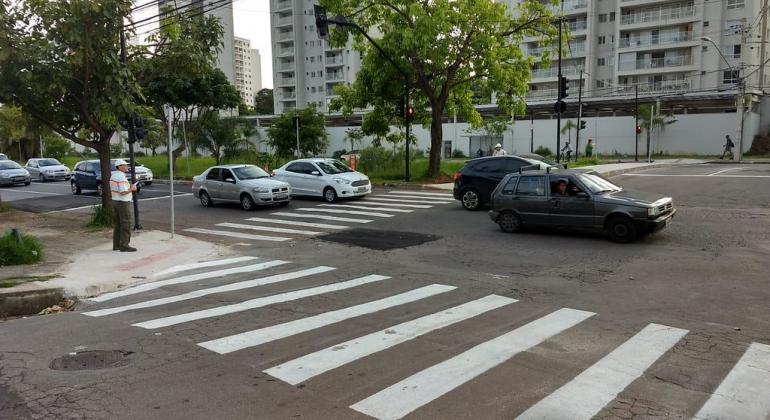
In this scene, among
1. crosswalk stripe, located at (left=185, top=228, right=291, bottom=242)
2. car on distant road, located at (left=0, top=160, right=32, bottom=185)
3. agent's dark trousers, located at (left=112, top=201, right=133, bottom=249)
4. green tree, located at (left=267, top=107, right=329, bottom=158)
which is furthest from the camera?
green tree, located at (left=267, top=107, right=329, bottom=158)

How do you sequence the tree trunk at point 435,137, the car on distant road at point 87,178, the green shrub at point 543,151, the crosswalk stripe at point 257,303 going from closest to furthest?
the crosswalk stripe at point 257,303 → the tree trunk at point 435,137 → the car on distant road at point 87,178 → the green shrub at point 543,151

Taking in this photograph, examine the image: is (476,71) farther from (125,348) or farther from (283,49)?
(283,49)

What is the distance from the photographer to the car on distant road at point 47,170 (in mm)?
39519

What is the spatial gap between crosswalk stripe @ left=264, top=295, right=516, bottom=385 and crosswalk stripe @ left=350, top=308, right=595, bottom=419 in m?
0.76

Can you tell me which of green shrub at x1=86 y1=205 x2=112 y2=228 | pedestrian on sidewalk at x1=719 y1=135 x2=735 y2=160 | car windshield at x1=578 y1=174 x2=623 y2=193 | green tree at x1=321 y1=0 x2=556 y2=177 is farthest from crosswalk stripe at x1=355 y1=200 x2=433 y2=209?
pedestrian on sidewalk at x1=719 y1=135 x2=735 y2=160

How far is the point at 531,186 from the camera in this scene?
13742 mm

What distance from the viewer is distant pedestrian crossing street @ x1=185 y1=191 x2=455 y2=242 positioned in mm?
15773

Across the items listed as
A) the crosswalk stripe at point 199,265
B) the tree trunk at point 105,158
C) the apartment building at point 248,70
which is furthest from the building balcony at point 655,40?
the apartment building at point 248,70

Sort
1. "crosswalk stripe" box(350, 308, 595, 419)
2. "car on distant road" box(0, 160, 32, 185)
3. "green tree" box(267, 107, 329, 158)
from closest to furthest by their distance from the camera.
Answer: "crosswalk stripe" box(350, 308, 595, 419) < "car on distant road" box(0, 160, 32, 185) < "green tree" box(267, 107, 329, 158)

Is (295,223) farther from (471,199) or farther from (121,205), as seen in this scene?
(121,205)

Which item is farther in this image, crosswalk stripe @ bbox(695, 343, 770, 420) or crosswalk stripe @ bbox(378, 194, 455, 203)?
crosswalk stripe @ bbox(378, 194, 455, 203)

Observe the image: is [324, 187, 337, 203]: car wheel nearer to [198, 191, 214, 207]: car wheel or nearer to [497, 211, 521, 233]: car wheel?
[198, 191, 214, 207]: car wheel

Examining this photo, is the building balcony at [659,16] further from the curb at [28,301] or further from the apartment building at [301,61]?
the curb at [28,301]

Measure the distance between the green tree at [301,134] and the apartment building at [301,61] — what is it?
152ft
